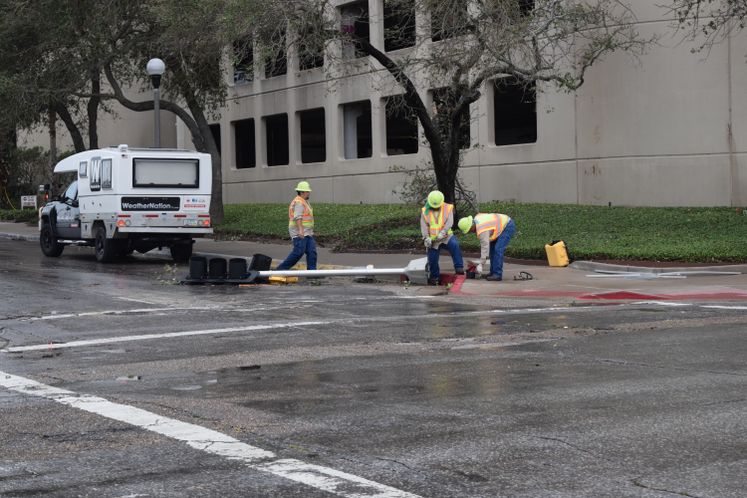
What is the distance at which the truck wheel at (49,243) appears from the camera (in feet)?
93.4

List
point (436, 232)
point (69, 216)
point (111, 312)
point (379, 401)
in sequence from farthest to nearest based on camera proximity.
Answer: point (69, 216) < point (436, 232) < point (111, 312) < point (379, 401)

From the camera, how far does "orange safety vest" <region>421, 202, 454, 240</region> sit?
19.8 meters

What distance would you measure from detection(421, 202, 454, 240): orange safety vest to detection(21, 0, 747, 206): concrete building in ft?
29.0

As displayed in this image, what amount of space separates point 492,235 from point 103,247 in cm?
1008

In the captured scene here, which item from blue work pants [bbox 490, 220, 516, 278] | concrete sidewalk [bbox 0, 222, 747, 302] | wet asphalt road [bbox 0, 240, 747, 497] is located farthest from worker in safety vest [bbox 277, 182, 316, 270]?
wet asphalt road [bbox 0, 240, 747, 497]

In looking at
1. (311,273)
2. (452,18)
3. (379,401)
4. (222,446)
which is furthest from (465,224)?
(222,446)

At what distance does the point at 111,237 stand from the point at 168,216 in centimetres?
132

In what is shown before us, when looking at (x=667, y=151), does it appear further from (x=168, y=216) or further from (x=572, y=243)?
(x=168, y=216)

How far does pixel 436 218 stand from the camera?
19875 mm

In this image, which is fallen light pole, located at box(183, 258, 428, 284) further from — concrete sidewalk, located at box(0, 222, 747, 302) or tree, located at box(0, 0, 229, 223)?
tree, located at box(0, 0, 229, 223)

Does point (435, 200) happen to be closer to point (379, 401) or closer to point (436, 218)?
point (436, 218)

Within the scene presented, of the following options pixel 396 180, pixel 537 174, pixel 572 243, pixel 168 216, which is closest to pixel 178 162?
pixel 168 216

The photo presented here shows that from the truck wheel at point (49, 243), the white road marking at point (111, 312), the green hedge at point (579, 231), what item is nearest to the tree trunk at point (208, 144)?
the green hedge at point (579, 231)

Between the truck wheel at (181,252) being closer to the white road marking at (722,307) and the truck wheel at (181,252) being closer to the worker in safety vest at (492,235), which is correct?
the worker in safety vest at (492,235)
